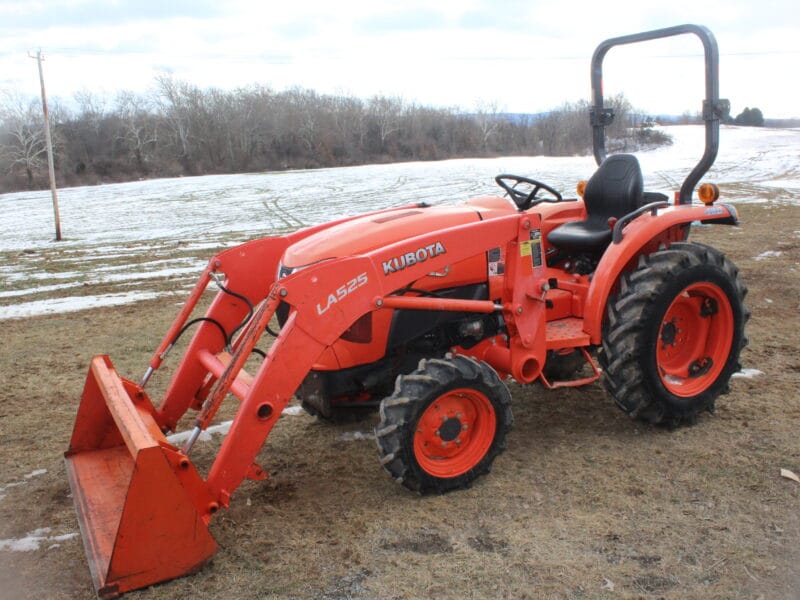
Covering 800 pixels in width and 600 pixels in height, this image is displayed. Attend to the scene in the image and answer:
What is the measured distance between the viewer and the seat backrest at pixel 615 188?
4.73 metres

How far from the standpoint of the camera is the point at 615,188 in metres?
4.78

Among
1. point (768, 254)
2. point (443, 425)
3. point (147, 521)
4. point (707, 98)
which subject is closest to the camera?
point (147, 521)

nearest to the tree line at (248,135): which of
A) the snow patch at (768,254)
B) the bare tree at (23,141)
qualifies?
the bare tree at (23,141)

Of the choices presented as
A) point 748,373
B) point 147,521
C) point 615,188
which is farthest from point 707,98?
point 147,521

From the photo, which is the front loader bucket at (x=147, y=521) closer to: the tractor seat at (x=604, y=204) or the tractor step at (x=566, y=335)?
the tractor step at (x=566, y=335)

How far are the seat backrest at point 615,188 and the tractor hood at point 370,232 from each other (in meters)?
1.07

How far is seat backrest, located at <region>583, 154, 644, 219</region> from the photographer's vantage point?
4734 mm

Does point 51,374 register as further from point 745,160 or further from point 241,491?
point 745,160

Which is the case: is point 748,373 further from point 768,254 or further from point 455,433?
point 768,254

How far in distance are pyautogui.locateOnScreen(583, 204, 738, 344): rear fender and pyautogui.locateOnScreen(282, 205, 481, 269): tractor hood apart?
31.0 inches

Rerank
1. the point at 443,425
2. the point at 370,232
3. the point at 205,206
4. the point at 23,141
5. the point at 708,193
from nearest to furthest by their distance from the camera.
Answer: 1. the point at 443,425
2. the point at 370,232
3. the point at 708,193
4. the point at 205,206
5. the point at 23,141

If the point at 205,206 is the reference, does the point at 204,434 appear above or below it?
below

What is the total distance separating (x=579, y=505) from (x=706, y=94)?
2618mm

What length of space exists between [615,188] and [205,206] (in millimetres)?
23117
